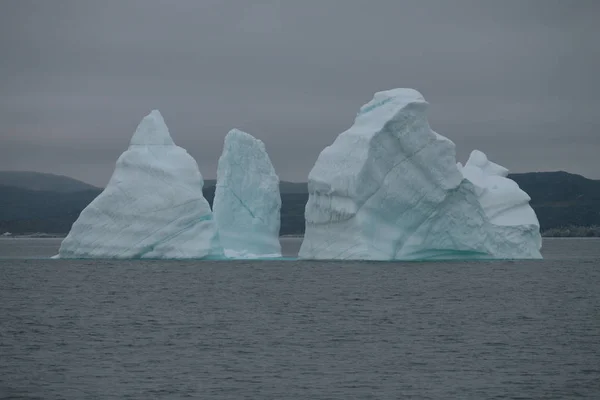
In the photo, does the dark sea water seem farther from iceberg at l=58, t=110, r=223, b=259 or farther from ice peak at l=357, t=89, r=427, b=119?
ice peak at l=357, t=89, r=427, b=119

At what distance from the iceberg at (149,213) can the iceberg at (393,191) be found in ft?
17.8

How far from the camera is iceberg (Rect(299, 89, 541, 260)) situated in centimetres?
4400

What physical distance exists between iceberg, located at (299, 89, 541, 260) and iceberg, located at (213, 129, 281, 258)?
7.72 meters

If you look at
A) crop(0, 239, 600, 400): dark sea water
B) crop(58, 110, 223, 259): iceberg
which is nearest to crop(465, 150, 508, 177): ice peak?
crop(0, 239, 600, 400): dark sea water

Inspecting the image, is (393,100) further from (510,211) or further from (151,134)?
(151,134)

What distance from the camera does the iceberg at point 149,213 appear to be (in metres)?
45.8

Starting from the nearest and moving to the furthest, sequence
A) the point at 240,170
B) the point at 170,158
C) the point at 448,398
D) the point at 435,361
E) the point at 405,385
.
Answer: the point at 448,398
the point at 405,385
the point at 435,361
the point at 170,158
the point at 240,170

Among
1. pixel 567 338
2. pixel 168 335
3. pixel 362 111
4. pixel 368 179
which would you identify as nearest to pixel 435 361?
pixel 567 338

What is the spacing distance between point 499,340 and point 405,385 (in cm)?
634

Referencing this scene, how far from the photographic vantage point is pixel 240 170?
53.7m

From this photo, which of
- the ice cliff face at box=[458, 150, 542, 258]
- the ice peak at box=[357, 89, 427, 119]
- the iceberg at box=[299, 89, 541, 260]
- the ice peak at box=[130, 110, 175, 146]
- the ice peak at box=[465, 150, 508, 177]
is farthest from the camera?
the ice peak at box=[465, 150, 508, 177]

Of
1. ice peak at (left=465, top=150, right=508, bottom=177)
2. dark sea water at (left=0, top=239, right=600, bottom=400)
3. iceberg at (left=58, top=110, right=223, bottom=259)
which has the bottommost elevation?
dark sea water at (left=0, top=239, right=600, bottom=400)

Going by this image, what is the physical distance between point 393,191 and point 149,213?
11.1 metres

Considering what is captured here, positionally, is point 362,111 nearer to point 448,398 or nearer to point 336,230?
point 336,230
